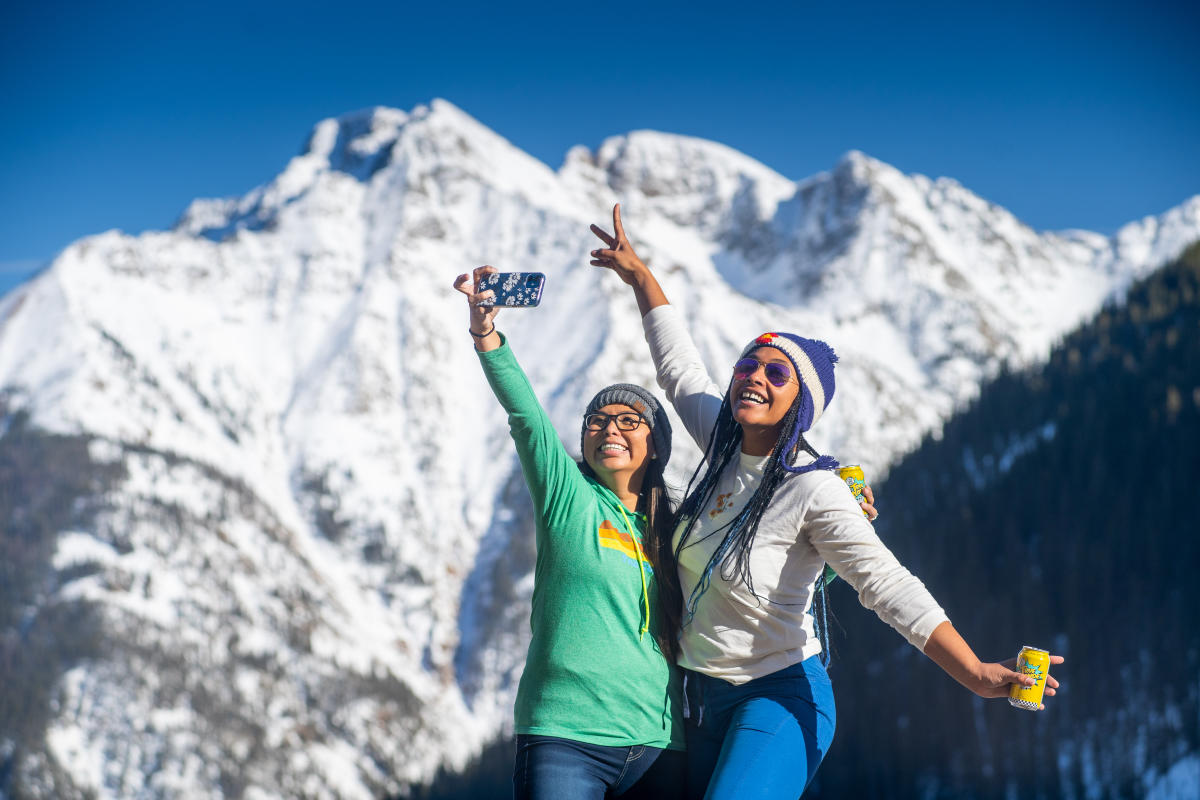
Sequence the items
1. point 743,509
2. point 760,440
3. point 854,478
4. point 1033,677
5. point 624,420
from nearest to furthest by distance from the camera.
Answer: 1. point 1033,677
2. point 743,509
3. point 760,440
4. point 854,478
5. point 624,420

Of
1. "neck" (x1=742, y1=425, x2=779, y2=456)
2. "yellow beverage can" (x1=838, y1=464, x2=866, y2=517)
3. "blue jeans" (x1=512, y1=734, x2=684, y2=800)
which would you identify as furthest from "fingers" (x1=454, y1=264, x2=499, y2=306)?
"blue jeans" (x1=512, y1=734, x2=684, y2=800)

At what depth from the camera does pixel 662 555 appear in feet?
25.5

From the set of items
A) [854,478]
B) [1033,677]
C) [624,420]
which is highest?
[624,420]

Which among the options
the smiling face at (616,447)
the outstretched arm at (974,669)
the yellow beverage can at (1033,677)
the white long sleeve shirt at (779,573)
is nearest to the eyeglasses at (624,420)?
the smiling face at (616,447)

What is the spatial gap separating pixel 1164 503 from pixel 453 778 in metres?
90.2

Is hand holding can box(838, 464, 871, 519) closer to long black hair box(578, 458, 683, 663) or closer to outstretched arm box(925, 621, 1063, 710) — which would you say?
long black hair box(578, 458, 683, 663)

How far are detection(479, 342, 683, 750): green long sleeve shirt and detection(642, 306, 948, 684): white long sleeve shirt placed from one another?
344 mm

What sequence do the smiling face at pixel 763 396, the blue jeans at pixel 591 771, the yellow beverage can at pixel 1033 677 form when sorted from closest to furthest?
the yellow beverage can at pixel 1033 677 → the blue jeans at pixel 591 771 → the smiling face at pixel 763 396

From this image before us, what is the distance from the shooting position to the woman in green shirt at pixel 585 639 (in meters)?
7.16

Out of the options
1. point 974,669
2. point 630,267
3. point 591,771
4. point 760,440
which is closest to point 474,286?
point 630,267

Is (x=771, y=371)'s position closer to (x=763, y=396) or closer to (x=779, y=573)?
(x=763, y=396)

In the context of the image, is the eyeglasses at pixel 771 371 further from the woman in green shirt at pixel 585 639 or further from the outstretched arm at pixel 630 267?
the outstretched arm at pixel 630 267

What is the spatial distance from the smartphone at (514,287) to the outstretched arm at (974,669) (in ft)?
11.1

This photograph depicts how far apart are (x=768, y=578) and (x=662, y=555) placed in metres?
0.80
